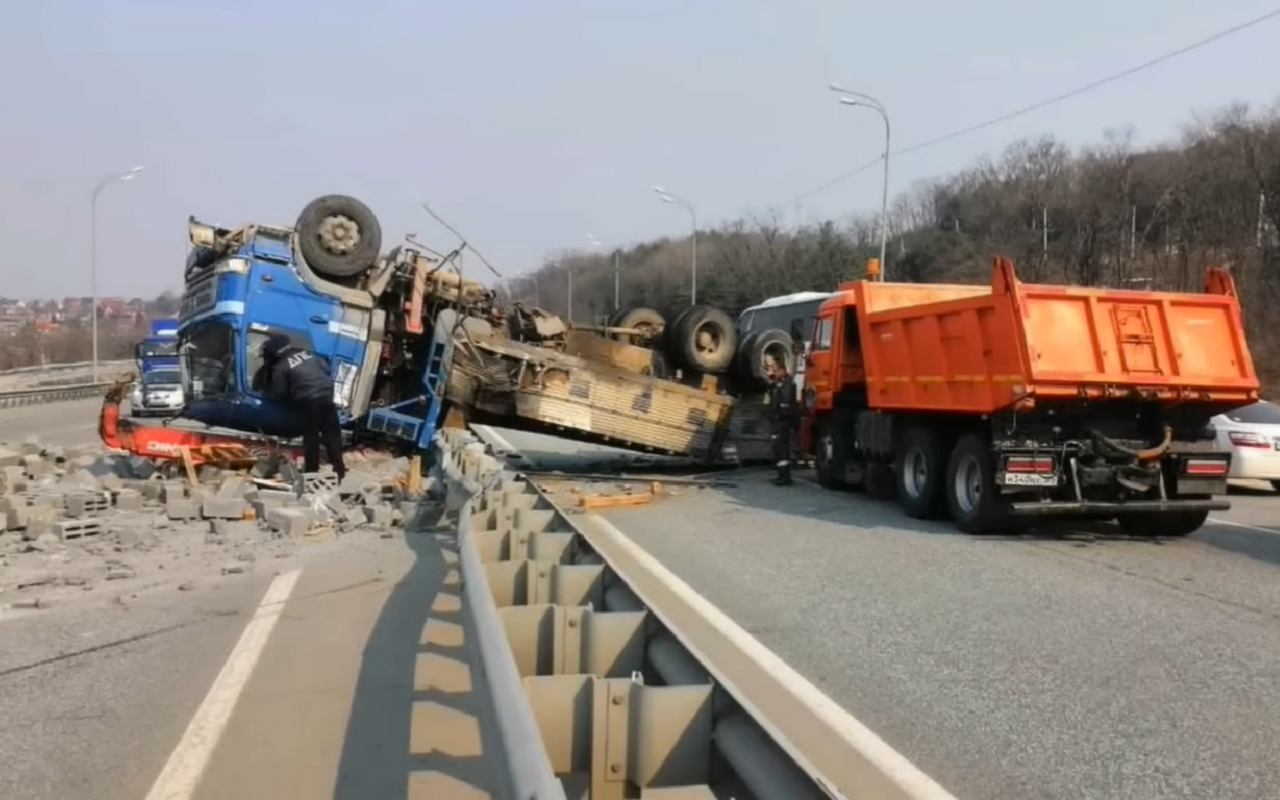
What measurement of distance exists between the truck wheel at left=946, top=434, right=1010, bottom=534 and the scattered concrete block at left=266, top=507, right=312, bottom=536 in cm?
637

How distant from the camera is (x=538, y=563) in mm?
5785

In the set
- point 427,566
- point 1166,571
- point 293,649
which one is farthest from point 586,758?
point 1166,571

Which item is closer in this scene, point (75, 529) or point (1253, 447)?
point (75, 529)

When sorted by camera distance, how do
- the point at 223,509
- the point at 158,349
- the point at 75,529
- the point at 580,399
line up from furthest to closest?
the point at 158,349 → the point at 580,399 → the point at 223,509 → the point at 75,529

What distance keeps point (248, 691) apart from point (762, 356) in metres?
15.1

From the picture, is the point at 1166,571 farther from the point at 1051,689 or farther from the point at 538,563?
the point at 538,563

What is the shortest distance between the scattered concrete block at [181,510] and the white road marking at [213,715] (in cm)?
409

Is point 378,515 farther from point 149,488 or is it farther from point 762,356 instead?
point 762,356

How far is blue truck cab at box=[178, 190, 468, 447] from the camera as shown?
15.5 m

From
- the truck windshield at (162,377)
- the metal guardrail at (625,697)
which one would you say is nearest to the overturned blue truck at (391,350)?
the metal guardrail at (625,697)

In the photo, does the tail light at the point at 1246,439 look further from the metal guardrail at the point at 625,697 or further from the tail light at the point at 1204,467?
the metal guardrail at the point at 625,697

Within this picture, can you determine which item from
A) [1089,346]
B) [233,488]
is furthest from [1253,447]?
[233,488]

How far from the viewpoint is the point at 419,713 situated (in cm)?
539

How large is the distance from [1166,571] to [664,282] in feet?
229
